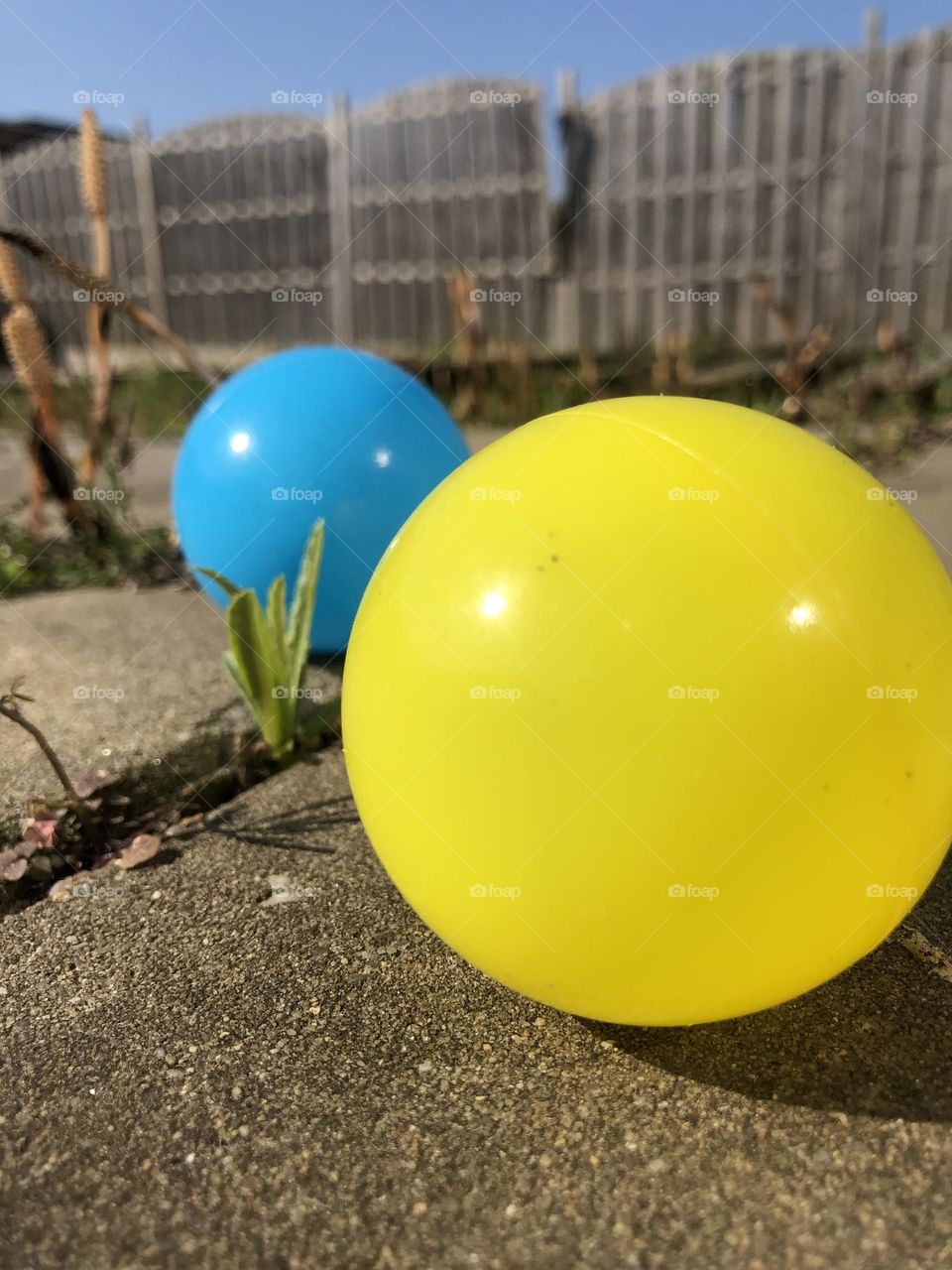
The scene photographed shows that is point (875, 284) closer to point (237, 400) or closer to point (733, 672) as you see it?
point (237, 400)

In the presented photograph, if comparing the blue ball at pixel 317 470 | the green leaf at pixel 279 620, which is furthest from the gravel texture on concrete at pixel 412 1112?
the blue ball at pixel 317 470

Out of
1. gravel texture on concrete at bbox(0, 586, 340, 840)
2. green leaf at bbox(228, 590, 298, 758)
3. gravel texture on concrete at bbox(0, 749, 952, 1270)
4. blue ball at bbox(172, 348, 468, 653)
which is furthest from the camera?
A: blue ball at bbox(172, 348, 468, 653)

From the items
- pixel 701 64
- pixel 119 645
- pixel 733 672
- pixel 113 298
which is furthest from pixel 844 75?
pixel 733 672

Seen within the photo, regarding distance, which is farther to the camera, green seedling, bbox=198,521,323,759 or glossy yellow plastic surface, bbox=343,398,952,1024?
green seedling, bbox=198,521,323,759

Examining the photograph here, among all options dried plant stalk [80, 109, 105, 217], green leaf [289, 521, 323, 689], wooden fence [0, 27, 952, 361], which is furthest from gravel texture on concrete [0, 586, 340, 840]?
wooden fence [0, 27, 952, 361]

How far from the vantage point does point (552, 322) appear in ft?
30.1

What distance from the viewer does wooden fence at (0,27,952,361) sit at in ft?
25.8

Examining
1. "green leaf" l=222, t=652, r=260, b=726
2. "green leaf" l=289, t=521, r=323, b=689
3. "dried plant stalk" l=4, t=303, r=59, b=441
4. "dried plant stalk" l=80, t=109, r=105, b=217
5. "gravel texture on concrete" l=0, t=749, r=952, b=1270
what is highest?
"dried plant stalk" l=80, t=109, r=105, b=217

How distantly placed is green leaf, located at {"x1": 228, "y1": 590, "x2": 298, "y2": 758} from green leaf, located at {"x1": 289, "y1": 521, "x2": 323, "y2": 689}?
47mm

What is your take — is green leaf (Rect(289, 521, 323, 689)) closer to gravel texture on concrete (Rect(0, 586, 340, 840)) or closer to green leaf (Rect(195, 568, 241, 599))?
green leaf (Rect(195, 568, 241, 599))

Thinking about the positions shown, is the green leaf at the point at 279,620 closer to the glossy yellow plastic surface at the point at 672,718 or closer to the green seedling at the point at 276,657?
the green seedling at the point at 276,657

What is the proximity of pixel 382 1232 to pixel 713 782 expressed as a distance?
77cm

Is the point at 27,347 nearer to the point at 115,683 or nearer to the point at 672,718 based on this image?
the point at 115,683

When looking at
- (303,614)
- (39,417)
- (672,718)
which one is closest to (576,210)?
(39,417)
